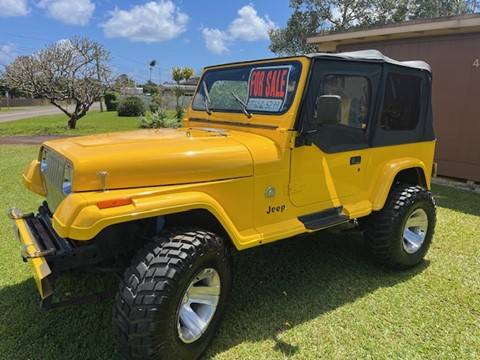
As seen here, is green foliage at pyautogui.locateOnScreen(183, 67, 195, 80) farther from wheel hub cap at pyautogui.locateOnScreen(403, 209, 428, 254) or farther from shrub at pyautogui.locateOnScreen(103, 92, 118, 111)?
wheel hub cap at pyautogui.locateOnScreen(403, 209, 428, 254)

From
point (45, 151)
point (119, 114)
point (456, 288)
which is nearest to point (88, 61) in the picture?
point (119, 114)

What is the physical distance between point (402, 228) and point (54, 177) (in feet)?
10.0

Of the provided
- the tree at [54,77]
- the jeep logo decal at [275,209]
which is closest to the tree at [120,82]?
the tree at [54,77]

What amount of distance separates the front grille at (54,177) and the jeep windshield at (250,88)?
145 centimetres

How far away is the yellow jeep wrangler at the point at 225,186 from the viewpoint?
238cm

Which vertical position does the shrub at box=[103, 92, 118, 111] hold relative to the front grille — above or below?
below

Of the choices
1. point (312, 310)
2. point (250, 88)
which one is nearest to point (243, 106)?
point (250, 88)

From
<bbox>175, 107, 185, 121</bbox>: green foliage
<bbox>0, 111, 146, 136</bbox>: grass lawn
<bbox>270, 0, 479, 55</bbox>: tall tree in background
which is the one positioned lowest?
<bbox>0, 111, 146, 136</bbox>: grass lawn

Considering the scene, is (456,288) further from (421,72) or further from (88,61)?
(88,61)

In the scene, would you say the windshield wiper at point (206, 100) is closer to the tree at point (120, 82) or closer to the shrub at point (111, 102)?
the tree at point (120, 82)

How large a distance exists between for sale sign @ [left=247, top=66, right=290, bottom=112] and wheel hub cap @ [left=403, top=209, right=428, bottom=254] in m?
1.88

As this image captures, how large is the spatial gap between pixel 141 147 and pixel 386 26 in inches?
306

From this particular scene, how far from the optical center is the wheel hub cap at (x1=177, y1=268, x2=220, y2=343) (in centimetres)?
259

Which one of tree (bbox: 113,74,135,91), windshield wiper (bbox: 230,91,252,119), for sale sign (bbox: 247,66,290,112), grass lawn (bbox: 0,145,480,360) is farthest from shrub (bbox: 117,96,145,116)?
for sale sign (bbox: 247,66,290,112)
